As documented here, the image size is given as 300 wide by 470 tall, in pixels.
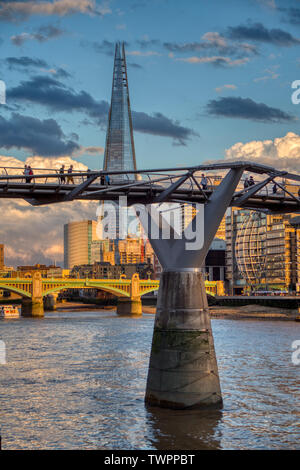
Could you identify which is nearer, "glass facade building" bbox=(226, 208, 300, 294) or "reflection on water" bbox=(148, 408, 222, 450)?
"reflection on water" bbox=(148, 408, 222, 450)

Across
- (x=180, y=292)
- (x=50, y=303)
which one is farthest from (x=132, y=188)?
(x=50, y=303)

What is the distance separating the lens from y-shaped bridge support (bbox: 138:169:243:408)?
27.0 meters

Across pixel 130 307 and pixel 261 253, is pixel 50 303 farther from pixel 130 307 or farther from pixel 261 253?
pixel 261 253

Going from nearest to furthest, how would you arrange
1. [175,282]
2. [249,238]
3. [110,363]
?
[175,282], [110,363], [249,238]

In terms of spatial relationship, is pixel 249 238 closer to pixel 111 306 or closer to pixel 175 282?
pixel 111 306

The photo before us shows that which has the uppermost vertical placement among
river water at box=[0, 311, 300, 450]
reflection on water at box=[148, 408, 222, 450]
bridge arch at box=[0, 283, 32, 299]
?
bridge arch at box=[0, 283, 32, 299]

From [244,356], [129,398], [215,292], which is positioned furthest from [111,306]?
[129,398]

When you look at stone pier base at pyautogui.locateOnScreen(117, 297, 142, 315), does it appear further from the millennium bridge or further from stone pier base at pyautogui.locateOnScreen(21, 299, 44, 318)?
the millennium bridge

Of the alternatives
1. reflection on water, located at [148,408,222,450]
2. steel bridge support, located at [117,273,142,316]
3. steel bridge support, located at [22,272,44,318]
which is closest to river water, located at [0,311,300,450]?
reflection on water, located at [148,408,222,450]

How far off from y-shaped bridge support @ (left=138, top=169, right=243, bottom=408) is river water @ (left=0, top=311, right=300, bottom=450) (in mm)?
912

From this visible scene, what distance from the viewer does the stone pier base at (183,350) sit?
27.0 metres

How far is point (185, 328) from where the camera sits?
27266mm
